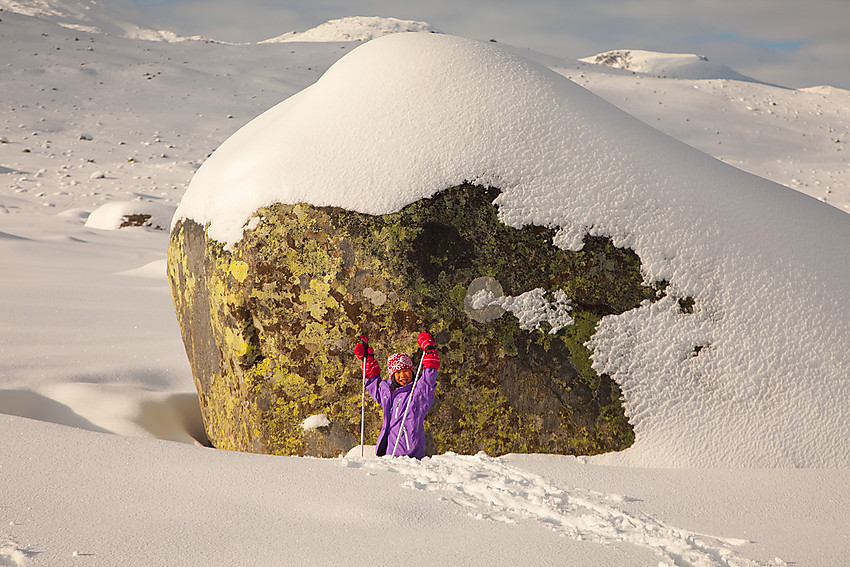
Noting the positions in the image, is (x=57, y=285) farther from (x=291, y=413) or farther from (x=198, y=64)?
(x=198, y=64)

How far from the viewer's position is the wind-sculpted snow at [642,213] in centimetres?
245

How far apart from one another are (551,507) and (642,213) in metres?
1.30

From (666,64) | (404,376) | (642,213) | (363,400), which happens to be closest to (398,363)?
(404,376)

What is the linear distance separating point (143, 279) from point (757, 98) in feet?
62.5

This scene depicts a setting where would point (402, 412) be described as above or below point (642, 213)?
below

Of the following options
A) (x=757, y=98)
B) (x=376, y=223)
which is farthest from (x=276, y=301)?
(x=757, y=98)

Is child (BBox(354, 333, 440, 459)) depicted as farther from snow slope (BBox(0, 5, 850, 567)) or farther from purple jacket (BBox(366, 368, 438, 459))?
snow slope (BBox(0, 5, 850, 567))

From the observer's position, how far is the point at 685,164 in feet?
9.27

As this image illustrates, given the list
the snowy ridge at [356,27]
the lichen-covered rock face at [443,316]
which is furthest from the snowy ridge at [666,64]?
the lichen-covered rock face at [443,316]

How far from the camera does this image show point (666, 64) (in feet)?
155

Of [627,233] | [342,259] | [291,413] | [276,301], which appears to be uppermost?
[627,233]

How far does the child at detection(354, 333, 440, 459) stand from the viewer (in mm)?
2436

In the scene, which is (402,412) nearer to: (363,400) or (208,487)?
(363,400)

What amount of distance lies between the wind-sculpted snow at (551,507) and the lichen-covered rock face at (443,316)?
456 mm
